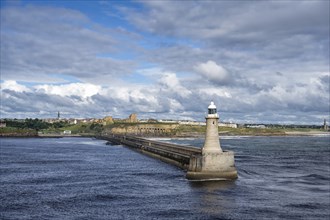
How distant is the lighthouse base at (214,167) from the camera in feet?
160

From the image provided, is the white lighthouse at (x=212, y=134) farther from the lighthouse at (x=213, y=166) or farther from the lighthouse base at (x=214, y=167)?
the lighthouse base at (x=214, y=167)

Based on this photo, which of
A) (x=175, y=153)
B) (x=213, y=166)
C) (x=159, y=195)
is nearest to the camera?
(x=159, y=195)

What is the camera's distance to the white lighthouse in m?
51.1

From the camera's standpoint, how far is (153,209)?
33.8 metres

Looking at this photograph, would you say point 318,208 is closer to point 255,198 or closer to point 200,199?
point 255,198

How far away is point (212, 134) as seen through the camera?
51438mm

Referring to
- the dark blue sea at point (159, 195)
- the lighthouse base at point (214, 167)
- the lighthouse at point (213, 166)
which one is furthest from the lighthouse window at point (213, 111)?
the dark blue sea at point (159, 195)

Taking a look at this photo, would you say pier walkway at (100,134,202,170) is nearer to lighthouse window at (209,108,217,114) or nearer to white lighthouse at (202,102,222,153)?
white lighthouse at (202,102,222,153)

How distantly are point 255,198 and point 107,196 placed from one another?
13151 millimetres

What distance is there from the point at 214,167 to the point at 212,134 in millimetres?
4286

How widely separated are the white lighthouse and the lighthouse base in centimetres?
168

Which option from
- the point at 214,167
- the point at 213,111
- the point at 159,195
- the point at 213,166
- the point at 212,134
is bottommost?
the point at 159,195

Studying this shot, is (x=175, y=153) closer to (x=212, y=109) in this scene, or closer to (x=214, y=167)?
(x=212, y=109)

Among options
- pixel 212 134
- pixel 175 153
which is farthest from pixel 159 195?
pixel 175 153
